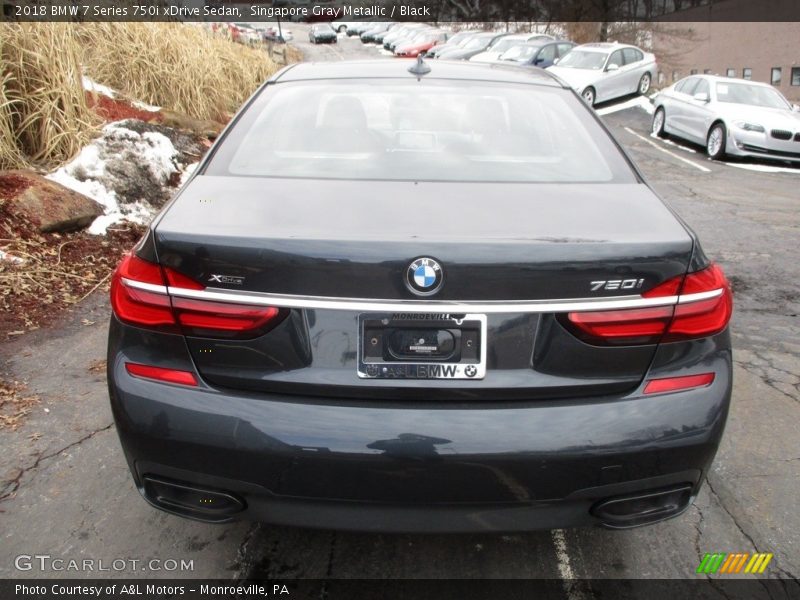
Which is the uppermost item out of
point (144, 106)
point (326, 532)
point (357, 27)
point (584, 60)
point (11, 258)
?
point (144, 106)

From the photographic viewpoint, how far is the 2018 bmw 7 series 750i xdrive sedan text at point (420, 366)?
6.44 ft

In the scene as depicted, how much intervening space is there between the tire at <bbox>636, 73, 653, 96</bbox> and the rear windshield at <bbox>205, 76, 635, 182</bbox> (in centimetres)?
2011

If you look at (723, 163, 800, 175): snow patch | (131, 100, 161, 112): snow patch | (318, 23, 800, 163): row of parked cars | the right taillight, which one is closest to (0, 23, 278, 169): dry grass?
(131, 100, 161, 112): snow patch

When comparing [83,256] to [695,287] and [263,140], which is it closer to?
[263,140]

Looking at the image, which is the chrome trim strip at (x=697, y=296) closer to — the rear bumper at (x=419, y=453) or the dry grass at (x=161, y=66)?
the rear bumper at (x=419, y=453)

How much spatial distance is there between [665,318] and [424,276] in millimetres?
711

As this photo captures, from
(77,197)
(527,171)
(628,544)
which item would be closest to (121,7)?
(77,197)

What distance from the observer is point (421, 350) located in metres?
2.00

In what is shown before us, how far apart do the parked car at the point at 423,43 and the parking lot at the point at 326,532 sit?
38123 mm

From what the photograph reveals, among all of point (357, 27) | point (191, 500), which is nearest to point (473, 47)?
point (191, 500)

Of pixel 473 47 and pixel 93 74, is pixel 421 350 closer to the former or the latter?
pixel 93 74

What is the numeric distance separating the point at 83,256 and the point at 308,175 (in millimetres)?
3810

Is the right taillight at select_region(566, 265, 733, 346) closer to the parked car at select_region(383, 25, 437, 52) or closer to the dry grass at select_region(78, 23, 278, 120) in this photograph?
the dry grass at select_region(78, 23, 278, 120)

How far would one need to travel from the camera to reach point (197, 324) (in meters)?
2.04
